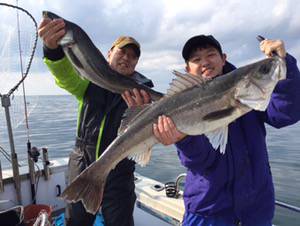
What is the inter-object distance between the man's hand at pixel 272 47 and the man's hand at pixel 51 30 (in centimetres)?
179

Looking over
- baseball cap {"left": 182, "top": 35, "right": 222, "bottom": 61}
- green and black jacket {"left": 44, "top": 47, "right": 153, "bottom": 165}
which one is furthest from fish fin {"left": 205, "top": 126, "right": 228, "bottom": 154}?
green and black jacket {"left": 44, "top": 47, "right": 153, "bottom": 165}

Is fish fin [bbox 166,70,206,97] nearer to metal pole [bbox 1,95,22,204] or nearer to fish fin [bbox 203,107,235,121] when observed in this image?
fish fin [bbox 203,107,235,121]

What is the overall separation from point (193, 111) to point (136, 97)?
66cm

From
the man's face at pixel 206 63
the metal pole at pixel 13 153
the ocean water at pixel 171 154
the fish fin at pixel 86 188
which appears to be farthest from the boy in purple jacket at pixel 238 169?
the ocean water at pixel 171 154

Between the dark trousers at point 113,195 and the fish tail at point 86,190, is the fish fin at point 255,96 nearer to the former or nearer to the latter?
the fish tail at point 86,190

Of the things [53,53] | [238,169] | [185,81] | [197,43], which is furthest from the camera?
[197,43]

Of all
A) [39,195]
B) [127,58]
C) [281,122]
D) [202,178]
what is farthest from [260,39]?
[39,195]

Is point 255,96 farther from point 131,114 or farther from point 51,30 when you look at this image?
point 51,30

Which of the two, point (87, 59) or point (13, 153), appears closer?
point (87, 59)

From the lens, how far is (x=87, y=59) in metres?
3.30

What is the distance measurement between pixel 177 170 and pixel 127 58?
11.5 metres

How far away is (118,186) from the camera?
4637mm

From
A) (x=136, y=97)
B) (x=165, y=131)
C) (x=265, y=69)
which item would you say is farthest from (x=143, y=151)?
(x=265, y=69)

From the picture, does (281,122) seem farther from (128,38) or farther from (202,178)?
(128,38)
